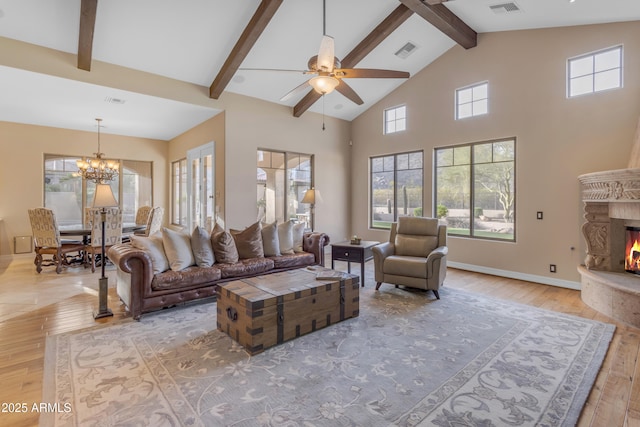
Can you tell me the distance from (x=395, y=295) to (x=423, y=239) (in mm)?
1015

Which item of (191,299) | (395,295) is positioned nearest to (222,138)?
(191,299)

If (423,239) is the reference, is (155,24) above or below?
above

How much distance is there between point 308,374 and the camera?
234cm

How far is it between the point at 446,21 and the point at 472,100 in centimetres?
155

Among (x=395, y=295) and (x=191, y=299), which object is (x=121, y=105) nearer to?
(x=191, y=299)

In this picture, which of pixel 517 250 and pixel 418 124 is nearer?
pixel 517 250

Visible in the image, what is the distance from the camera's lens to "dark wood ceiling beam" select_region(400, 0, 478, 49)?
4.30 m

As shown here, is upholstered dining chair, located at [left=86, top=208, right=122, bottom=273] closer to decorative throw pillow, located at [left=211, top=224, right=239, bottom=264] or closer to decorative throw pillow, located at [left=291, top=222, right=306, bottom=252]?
decorative throw pillow, located at [left=211, top=224, right=239, bottom=264]

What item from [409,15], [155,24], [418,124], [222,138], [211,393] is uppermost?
[409,15]

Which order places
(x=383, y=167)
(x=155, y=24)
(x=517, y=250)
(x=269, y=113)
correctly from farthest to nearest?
(x=383, y=167)
(x=269, y=113)
(x=517, y=250)
(x=155, y=24)

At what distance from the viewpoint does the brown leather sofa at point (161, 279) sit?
11.0 ft

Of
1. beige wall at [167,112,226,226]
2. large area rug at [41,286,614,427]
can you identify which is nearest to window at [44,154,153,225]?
beige wall at [167,112,226,226]

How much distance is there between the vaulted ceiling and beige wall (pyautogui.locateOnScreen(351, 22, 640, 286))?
29cm

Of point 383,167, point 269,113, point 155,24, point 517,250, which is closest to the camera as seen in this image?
point 155,24
